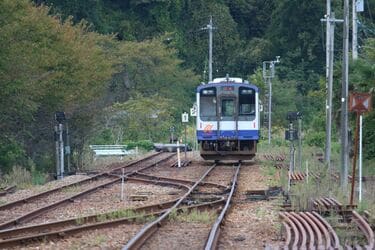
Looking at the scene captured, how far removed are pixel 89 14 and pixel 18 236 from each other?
5636 cm

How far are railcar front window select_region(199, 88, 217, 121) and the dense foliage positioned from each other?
4397 millimetres

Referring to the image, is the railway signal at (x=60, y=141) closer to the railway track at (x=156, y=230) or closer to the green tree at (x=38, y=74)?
the green tree at (x=38, y=74)

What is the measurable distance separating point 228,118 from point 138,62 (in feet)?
94.6

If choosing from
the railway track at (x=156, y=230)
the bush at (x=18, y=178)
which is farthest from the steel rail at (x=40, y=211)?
the bush at (x=18, y=178)

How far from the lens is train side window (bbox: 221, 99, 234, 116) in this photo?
3130 cm

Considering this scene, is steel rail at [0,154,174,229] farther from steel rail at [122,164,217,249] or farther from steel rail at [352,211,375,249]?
steel rail at [352,211,375,249]

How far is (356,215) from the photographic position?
1361cm

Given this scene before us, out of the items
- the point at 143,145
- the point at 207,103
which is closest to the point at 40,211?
the point at 207,103

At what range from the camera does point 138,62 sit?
59.2 metres

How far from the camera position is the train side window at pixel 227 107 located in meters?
31.3

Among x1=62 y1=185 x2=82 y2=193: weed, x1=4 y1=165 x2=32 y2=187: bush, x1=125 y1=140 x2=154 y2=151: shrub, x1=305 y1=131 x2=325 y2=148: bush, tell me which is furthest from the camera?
x1=125 y1=140 x2=154 y2=151: shrub

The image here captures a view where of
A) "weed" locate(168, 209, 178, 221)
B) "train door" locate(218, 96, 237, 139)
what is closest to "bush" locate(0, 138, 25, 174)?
"train door" locate(218, 96, 237, 139)

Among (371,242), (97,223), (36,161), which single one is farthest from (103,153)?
(371,242)

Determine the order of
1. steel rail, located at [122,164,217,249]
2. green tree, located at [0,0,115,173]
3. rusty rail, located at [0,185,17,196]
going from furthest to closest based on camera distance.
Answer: green tree, located at [0,0,115,173] < rusty rail, located at [0,185,17,196] < steel rail, located at [122,164,217,249]
